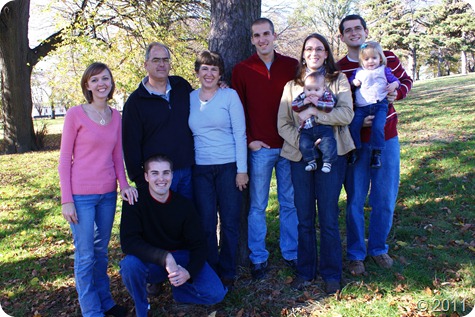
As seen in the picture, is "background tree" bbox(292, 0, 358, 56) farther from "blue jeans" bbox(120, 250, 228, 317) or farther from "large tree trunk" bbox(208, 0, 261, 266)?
"blue jeans" bbox(120, 250, 228, 317)

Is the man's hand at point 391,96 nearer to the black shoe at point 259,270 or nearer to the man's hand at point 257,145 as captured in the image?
the man's hand at point 257,145

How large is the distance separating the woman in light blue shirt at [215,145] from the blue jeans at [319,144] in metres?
0.58

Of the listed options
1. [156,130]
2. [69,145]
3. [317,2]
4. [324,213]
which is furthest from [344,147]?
[317,2]

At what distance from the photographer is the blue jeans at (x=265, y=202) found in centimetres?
385

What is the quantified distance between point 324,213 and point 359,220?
2.24ft

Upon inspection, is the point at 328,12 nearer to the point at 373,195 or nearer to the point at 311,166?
the point at 373,195

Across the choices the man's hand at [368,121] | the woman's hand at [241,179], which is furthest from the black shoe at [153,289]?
the man's hand at [368,121]

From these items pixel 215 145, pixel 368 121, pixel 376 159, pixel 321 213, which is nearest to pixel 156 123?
pixel 215 145

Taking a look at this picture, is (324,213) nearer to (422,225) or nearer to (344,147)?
(344,147)

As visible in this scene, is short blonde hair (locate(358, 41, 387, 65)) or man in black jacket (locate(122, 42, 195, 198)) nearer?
man in black jacket (locate(122, 42, 195, 198))

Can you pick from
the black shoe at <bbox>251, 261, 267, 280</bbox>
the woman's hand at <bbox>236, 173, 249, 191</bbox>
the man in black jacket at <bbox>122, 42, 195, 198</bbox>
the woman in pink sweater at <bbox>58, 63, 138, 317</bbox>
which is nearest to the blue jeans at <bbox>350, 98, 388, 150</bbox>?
the woman's hand at <bbox>236, 173, 249, 191</bbox>

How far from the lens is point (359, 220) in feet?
13.3

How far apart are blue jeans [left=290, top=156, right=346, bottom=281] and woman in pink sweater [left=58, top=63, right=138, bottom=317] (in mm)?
1538

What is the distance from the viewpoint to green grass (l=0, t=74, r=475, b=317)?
354cm
